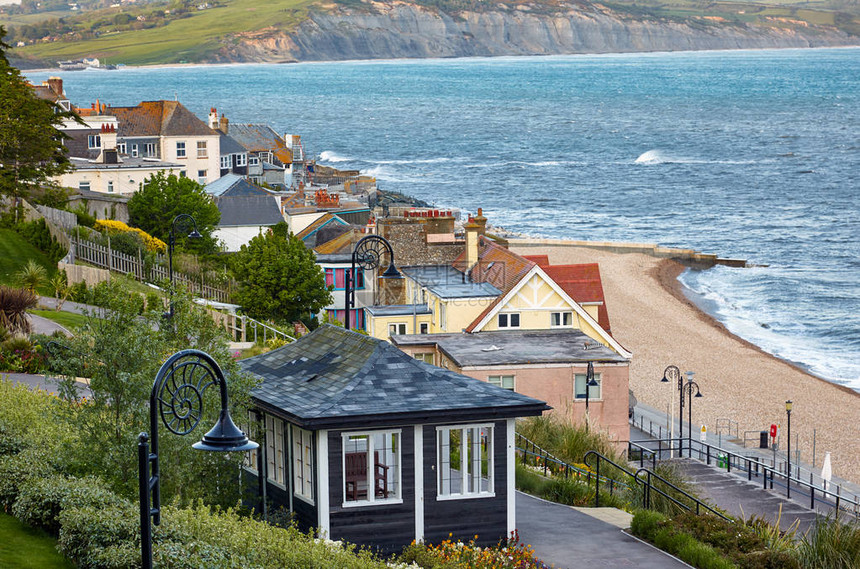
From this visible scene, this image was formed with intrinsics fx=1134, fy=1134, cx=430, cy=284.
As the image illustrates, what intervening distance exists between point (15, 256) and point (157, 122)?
40.9 metres

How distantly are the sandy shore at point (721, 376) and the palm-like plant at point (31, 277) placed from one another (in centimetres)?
2703

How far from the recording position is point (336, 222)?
202ft

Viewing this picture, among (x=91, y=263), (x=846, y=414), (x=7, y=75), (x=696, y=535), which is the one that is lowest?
(x=846, y=414)

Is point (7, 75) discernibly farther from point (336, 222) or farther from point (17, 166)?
point (336, 222)

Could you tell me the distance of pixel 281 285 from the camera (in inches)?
1781

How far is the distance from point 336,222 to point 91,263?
18630mm

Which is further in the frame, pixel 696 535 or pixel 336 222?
pixel 336 222

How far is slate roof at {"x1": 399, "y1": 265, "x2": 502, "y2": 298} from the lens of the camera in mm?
40531

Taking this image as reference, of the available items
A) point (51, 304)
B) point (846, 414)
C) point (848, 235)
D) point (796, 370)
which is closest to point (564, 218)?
point (848, 235)

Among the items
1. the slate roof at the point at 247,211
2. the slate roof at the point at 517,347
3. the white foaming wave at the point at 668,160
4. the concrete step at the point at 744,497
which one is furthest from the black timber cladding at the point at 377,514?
the white foaming wave at the point at 668,160

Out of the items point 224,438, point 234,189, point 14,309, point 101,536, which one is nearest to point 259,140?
point 234,189

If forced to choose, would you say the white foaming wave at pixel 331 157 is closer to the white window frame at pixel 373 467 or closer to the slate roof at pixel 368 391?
the slate roof at pixel 368 391

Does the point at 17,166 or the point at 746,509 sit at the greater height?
the point at 17,166

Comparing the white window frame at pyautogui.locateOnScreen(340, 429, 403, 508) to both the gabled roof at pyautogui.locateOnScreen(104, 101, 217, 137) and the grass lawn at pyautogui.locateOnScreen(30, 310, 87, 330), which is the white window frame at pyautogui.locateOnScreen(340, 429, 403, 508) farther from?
the gabled roof at pyautogui.locateOnScreen(104, 101, 217, 137)
